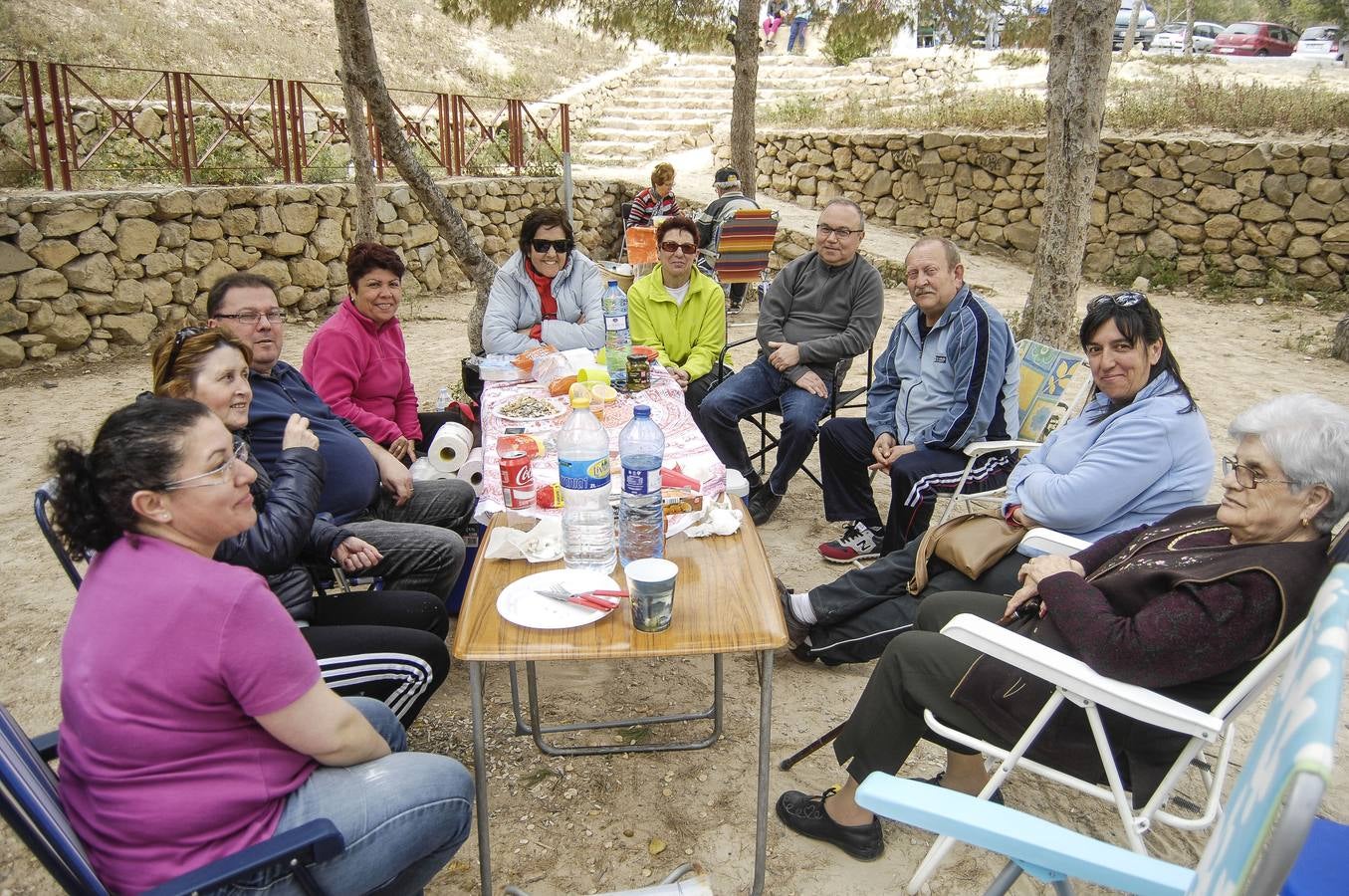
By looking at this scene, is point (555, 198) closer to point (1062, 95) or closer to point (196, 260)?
point (196, 260)

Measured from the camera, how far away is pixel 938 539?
2.51 meters

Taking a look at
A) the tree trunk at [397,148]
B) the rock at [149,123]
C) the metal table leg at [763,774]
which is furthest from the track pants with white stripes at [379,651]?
the rock at [149,123]

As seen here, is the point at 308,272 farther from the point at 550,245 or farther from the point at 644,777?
the point at 644,777

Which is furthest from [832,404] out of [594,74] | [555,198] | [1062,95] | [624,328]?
[594,74]

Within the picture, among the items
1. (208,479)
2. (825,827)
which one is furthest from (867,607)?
(208,479)

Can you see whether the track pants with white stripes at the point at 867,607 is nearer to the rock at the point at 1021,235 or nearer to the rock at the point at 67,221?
the rock at the point at 67,221

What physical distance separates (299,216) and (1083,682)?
785 cm

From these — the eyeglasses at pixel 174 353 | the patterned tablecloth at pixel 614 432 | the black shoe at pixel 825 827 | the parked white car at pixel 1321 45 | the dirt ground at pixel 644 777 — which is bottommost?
the dirt ground at pixel 644 777

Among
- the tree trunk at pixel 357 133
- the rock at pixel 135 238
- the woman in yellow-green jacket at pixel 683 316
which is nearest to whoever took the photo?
the woman in yellow-green jacket at pixel 683 316

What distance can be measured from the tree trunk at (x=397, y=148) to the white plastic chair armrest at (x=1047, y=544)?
3.61 m

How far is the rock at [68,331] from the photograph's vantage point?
6.33 metres

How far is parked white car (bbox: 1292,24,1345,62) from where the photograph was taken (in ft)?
61.9

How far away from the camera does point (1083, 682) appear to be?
5.34 feet

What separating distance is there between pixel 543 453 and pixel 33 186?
6.52 metres
